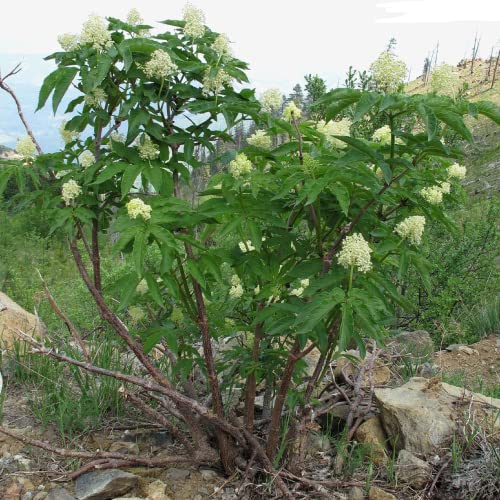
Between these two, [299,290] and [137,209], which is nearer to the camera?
[137,209]

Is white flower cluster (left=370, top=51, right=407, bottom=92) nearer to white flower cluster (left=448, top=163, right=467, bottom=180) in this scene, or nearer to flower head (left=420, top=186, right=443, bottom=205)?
flower head (left=420, top=186, right=443, bottom=205)

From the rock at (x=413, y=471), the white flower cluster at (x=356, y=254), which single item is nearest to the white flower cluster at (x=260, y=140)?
the white flower cluster at (x=356, y=254)

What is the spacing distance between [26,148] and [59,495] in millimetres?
1861

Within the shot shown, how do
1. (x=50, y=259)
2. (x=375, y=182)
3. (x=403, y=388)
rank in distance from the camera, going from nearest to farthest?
(x=375, y=182)
(x=403, y=388)
(x=50, y=259)

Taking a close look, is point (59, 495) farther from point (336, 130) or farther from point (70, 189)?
point (336, 130)

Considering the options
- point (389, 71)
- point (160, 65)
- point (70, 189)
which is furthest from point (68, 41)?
point (389, 71)

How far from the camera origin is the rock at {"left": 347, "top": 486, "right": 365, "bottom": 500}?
2908 mm

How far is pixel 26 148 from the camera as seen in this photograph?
2.65 metres

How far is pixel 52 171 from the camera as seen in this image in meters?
2.88

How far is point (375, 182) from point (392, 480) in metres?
1.87

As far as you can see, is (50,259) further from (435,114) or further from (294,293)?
(435,114)

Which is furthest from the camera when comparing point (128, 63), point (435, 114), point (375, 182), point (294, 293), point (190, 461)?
point (190, 461)

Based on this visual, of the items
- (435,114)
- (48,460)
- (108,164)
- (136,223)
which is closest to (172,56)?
(108,164)

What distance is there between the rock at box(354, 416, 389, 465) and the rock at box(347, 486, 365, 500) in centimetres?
31
